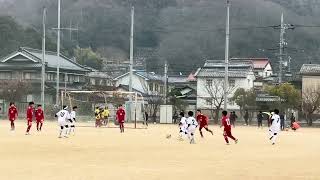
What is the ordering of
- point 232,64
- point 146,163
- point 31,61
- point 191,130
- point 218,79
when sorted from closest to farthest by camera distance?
point 146,163
point 191,130
point 218,79
point 31,61
point 232,64

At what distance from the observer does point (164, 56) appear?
298ft

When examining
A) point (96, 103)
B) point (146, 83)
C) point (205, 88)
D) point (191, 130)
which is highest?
point (146, 83)

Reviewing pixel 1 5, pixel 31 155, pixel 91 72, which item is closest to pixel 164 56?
pixel 91 72

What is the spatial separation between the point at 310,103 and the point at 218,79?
585 inches

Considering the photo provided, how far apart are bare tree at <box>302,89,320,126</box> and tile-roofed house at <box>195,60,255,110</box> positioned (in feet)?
36.9

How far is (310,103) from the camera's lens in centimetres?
5309

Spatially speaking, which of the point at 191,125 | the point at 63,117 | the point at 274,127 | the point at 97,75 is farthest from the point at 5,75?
the point at 274,127

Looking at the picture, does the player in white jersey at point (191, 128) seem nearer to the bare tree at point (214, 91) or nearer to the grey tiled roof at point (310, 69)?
the bare tree at point (214, 91)

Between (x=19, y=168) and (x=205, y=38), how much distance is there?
241 ft

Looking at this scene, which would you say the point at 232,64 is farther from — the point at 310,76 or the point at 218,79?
the point at 310,76

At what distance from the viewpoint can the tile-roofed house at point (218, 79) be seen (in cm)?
6544

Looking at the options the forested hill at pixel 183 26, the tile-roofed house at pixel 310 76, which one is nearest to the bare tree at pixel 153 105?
the tile-roofed house at pixel 310 76

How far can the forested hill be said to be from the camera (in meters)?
84.2

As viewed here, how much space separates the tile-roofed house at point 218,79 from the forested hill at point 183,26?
10878 mm
